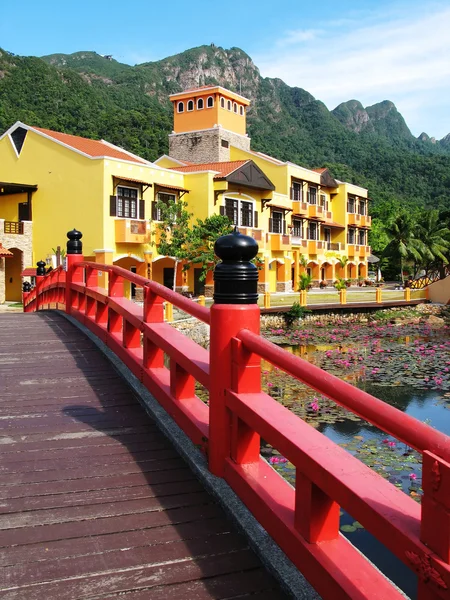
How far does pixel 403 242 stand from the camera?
134ft

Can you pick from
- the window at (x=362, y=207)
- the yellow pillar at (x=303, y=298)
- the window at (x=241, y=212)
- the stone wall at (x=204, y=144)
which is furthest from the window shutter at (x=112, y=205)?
the window at (x=362, y=207)

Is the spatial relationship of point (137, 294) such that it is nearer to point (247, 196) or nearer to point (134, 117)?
point (247, 196)

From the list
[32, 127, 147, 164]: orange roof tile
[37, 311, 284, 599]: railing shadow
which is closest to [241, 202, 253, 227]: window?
[32, 127, 147, 164]: orange roof tile

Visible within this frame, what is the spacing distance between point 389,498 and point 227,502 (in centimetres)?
110

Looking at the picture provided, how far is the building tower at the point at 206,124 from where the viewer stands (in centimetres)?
3431

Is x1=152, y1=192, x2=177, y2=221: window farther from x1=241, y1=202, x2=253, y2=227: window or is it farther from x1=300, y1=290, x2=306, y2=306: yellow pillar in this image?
x1=300, y1=290, x2=306, y2=306: yellow pillar

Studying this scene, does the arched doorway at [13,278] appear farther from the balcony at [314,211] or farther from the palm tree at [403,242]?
the palm tree at [403,242]

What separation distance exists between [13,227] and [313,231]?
2079 cm

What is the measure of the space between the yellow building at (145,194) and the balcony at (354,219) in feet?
23.9

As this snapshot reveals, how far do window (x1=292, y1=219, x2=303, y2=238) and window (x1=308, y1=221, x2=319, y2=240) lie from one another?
149cm

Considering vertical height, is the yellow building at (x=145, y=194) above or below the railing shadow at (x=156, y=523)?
above

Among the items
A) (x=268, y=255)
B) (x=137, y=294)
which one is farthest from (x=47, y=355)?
(x=268, y=255)

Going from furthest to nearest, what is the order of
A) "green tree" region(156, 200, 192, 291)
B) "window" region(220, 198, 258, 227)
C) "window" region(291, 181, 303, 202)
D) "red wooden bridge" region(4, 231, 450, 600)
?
"window" region(291, 181, 303, 202), "window" region(220, 198, 258, 227), "green tree" region(156, 200, 192, 291), "red wooden bridge" region(4, 231, 450, 600)

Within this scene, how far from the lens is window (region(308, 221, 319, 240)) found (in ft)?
129
